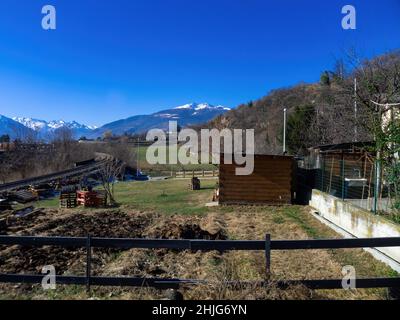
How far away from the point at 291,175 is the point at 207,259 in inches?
456

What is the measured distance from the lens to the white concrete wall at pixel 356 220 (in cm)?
850

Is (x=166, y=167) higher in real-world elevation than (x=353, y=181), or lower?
lower

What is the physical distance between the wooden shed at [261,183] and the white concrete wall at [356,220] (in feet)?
10.6

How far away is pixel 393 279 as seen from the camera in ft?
18.6

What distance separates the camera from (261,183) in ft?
64.0

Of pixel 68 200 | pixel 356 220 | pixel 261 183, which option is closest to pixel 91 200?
pixel 68 200

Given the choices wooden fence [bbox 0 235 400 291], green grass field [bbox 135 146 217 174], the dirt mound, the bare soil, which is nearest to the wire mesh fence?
the bare soil

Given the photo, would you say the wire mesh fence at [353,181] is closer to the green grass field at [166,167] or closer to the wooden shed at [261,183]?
the wooden shed at [261,183]

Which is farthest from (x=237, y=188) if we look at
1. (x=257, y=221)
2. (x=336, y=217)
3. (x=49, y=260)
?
(x=49, y=260)

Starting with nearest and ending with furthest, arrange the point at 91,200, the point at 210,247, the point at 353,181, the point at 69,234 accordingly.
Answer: the point at 210,247 → the point at 69,234 → the point at 353,181 → the point at 91,200

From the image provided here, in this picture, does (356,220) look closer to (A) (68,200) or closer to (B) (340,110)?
(A) (68,200)

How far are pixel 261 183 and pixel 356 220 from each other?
881 centimetres

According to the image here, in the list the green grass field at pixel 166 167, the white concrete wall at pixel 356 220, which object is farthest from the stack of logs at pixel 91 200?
the green grass field at pixel 166 167
